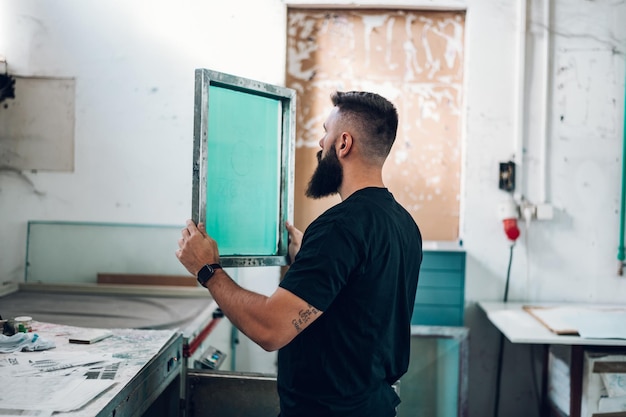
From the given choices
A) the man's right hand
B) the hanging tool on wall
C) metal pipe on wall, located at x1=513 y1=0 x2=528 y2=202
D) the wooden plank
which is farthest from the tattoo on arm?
the hanging tool on wall

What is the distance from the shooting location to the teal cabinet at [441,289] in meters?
2.44

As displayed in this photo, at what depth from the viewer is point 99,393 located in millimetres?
1239

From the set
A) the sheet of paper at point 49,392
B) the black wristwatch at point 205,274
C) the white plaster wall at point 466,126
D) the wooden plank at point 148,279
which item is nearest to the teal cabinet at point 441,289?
the white plaster wall at point 466,126

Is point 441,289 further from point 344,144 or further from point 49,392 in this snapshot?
point 49,392

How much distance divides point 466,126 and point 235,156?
140 centimetres

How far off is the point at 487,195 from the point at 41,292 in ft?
6.86

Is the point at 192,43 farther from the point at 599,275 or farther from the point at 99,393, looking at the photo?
the point at 599,275

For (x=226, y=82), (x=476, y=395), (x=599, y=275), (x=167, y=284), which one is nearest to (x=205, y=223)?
(x=226, y=82)

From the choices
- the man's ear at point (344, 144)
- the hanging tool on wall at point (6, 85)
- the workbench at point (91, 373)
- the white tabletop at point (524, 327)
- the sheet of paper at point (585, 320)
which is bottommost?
the white tabletop at point (524, 327)

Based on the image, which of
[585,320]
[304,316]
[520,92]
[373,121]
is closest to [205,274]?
[304,316]

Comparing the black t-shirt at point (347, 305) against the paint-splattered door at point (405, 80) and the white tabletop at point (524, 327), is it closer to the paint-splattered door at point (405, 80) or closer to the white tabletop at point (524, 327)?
the white tabletop at point (524, 327)

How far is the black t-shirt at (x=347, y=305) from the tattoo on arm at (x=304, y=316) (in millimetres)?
14

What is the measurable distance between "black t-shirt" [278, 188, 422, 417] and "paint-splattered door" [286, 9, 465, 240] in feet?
4.72

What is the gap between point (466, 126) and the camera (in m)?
2.65
